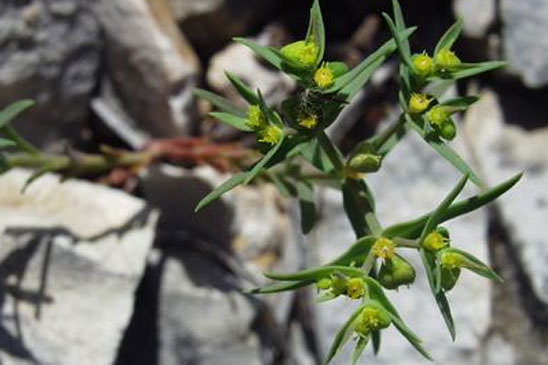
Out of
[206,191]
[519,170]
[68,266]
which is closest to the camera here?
[68,266]

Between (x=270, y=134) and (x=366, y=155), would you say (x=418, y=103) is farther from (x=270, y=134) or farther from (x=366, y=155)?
(x=270, y=134)

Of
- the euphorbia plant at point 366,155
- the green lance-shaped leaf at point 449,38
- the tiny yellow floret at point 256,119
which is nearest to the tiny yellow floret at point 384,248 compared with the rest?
the euphorbia plant at point 366,155

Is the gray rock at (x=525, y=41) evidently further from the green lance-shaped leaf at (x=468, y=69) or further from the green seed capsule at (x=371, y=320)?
the green seed capsule at (x=371, y=320)

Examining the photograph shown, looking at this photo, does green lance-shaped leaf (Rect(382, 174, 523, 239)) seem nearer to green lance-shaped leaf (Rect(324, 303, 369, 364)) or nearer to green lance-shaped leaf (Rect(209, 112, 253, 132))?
green lance-shaped leaf (Rect(324, 303, 369, 364))

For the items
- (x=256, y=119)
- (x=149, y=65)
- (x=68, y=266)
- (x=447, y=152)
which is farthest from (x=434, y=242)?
(x=149, y=65)

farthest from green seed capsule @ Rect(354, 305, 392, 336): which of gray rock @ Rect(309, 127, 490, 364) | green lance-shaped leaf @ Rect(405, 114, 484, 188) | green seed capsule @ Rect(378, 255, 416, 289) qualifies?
gray rock @ Rect(309, 127, 490, 364)

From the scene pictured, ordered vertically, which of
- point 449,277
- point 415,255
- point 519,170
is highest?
point 449,277

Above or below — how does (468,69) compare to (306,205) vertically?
above
